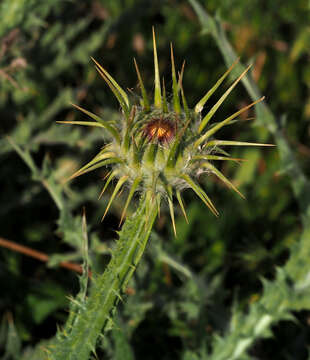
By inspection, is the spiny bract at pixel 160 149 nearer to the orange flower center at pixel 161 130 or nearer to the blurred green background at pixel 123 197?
the orange flower center at pixel 161 130

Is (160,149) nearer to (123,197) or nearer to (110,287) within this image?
(110,287)

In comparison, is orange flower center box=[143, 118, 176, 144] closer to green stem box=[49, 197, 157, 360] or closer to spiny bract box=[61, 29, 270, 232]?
spiny bract box=[61, 29, 270, 232]

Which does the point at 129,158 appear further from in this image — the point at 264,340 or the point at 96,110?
the point at 96,110

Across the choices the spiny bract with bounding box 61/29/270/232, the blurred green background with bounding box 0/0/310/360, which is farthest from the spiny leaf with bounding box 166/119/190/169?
the blurred green background with bounding box 0/0/310/360

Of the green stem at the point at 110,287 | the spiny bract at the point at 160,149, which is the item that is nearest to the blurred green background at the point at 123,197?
the green stem at the point at 110,287

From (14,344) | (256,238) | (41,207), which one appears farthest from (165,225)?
(14,344)

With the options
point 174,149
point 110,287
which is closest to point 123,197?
point 110,287
